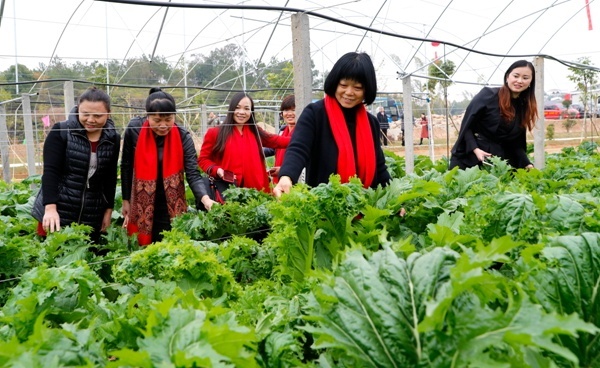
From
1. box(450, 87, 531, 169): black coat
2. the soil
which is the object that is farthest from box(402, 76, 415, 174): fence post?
the soil

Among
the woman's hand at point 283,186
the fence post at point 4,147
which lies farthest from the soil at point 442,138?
the woman's hand at point 283,186

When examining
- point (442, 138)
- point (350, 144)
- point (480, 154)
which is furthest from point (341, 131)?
point (442, 138)

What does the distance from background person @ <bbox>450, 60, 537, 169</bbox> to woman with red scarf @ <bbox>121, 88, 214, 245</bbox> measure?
268 centimetres

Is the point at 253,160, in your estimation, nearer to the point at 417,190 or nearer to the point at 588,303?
the point at 417,190

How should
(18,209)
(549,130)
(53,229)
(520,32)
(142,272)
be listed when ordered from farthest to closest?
(549,130)
(520,32)
(18,209)
(53,229)
(142,272)

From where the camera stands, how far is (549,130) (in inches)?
1190

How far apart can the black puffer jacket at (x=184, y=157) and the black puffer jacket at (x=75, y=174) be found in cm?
25

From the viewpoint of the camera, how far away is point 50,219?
4633 mm

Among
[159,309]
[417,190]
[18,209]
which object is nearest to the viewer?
[159,309]

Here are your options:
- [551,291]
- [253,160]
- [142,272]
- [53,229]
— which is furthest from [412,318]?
[253,160]

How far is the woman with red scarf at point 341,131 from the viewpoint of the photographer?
150 inches

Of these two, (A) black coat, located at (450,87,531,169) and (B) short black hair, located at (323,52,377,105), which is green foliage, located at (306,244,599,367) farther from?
(A) black coat, located at (450,87,531,169)

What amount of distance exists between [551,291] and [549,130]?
30556 mm

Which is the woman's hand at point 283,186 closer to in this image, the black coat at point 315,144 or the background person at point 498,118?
the black coat at point 315,144
